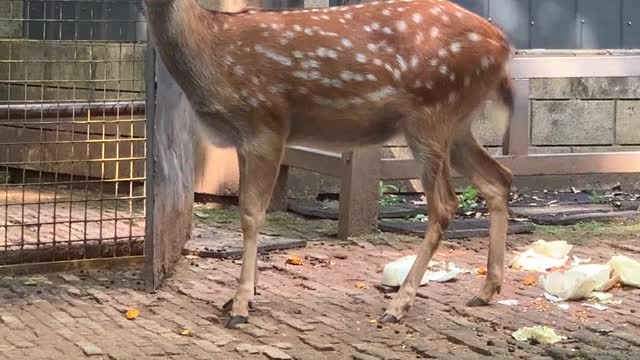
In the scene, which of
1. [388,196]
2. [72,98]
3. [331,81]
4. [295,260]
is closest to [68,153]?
[72,98]

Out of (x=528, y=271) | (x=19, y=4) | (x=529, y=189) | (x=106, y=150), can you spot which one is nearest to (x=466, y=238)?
(x=528, y=271)

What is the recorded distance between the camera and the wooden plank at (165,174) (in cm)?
671

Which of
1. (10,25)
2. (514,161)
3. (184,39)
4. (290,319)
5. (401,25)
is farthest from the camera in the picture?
(10,25)

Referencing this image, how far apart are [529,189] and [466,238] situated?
2145 mm

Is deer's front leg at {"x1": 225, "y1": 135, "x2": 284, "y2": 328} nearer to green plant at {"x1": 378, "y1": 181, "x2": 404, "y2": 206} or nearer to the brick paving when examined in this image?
the brick paving

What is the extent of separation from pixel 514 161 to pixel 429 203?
2581 millimetres

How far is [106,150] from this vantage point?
408 inches

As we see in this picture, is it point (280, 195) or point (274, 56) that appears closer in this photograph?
point (274, 56)

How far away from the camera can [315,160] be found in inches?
352

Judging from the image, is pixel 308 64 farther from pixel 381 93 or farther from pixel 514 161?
pixel 514 161

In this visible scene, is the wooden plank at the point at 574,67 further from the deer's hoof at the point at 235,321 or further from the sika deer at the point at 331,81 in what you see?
the deer's hoof at the point at 235,321

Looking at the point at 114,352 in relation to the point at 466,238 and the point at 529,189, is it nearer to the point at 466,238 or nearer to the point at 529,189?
the point at 466,238

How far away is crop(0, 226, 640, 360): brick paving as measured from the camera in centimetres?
546

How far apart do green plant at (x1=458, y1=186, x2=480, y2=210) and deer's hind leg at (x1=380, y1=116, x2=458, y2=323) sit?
3.11 meters
